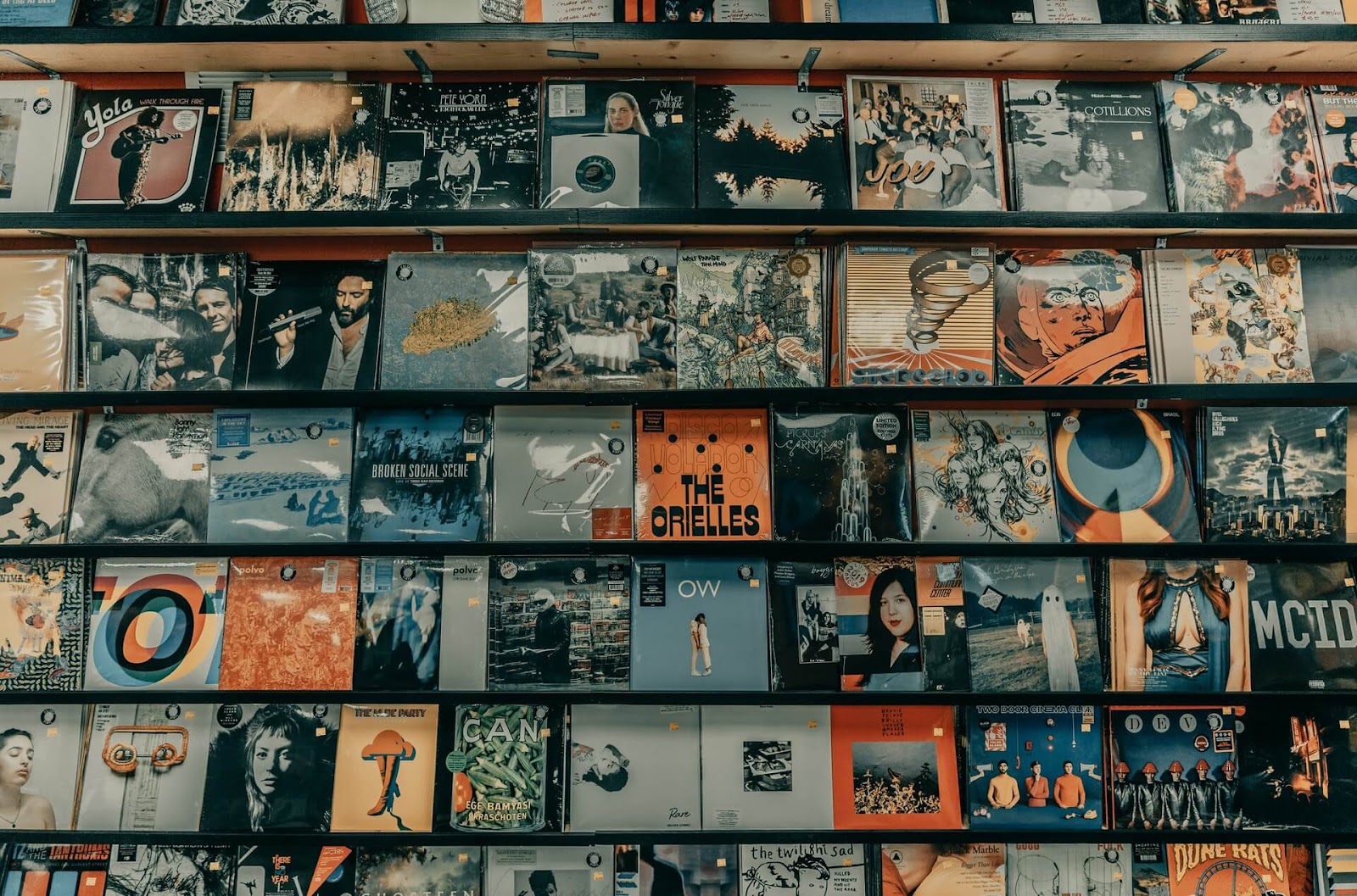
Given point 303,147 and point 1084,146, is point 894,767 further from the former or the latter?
point 303,147

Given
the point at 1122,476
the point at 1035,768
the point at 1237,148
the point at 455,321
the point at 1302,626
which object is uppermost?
the point at 1237,148

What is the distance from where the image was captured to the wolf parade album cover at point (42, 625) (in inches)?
93.7

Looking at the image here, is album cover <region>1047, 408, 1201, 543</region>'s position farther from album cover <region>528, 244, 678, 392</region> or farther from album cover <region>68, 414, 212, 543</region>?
album cover <region>68, 414, 212, 543</region>

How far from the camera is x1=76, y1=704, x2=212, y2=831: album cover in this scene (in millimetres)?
2355

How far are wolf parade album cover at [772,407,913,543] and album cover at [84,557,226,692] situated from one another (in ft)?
5.51

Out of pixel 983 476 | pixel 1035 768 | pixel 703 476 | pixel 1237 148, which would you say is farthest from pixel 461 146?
pixel 1035 768

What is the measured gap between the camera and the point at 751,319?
243 cm

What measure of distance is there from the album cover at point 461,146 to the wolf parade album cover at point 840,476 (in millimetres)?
1070

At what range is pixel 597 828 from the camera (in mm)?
2342

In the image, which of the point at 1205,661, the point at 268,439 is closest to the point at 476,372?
the point at 268,439

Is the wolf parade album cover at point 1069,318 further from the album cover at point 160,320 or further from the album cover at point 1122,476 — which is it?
the album cover at point 160,320

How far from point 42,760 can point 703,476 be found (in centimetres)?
209

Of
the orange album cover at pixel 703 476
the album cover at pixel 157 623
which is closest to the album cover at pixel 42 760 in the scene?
the album cover at pixel 157 623

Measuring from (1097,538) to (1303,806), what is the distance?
0.97 meters
